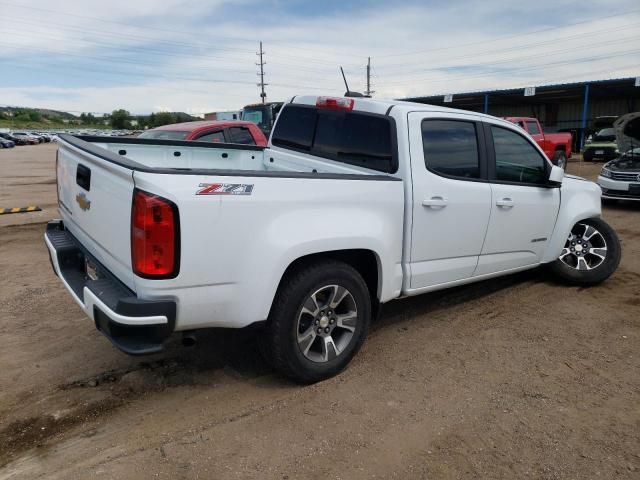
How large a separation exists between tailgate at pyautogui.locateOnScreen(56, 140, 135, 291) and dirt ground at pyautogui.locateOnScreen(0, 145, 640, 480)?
90 centimetres

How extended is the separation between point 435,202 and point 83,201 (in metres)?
2.41

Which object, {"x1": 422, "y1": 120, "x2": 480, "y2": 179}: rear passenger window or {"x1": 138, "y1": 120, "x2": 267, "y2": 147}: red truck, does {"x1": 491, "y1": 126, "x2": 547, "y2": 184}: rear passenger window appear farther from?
{"x1": 138, "y1": 120, "x2": 267, "y2": 147}: red truck

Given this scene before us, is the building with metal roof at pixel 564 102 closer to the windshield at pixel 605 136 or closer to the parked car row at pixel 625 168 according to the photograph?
the windshield at pixel 605 136

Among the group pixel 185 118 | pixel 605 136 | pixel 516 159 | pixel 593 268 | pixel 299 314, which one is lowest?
pixel 593 268

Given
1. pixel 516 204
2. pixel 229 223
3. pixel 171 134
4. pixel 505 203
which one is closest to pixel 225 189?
pixel 229 223

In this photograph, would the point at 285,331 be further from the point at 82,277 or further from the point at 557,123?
the point at 557,123

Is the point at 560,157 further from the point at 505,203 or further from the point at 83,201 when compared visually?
the point at 83,201

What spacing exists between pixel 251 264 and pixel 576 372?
2.46 m

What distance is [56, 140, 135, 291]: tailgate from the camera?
Result: 2.75 metres

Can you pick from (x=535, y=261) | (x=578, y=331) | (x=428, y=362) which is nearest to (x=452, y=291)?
(x=535, y=261)

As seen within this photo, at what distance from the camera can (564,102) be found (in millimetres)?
38969

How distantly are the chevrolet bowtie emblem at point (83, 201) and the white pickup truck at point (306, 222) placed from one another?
0.05ft

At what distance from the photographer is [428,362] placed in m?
3.79

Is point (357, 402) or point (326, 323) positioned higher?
point (326, 323)
